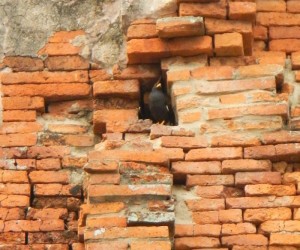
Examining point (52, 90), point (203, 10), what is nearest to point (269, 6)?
point (203, 10)

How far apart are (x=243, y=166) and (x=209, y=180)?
0.22 m

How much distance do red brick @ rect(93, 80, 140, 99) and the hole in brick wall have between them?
0.28 feet

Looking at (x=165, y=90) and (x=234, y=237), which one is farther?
(x=165, y=90)

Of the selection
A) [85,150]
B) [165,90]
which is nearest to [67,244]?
[85,150]

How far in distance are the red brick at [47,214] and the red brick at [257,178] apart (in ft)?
3.64

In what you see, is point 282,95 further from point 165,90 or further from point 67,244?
point 67,244

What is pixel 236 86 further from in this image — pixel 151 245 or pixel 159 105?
pixel 151 245

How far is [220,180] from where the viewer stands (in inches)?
296

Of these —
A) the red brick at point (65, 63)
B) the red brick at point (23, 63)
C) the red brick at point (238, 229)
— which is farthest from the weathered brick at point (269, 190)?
the red brick at point (23, 63)

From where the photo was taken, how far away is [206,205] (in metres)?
7.43

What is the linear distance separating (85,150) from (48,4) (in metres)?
1.09

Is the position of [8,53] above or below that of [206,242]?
above

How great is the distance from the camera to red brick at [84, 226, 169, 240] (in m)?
7.18

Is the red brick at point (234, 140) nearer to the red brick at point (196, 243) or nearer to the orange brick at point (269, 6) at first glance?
the red brick at point (196, 243)
